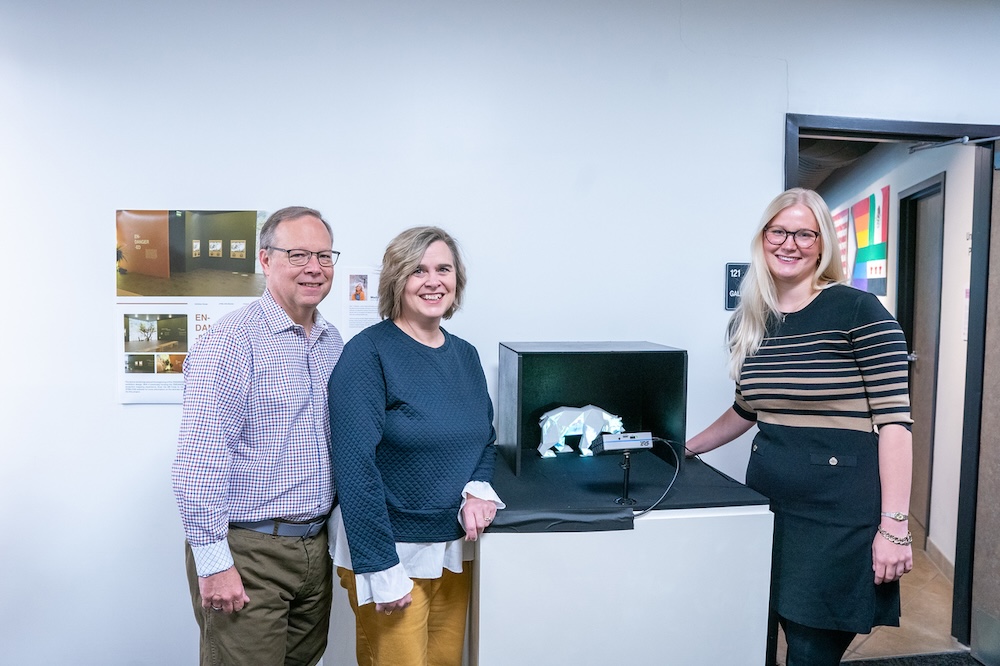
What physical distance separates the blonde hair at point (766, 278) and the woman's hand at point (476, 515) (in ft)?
2.43

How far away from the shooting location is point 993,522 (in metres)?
2.10

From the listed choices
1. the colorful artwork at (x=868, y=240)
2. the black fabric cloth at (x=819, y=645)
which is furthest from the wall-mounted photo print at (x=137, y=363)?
the colorful artwork at (x=868, y=240)

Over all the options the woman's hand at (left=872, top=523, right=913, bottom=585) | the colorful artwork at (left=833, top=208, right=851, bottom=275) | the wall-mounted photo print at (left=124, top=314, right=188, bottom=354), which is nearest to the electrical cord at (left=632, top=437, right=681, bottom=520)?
the woman's hand at (left=872, top=523, right=913, bottom=585)

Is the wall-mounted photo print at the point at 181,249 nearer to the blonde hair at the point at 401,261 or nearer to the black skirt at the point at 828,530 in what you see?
the blonde hair at the point at 401,261

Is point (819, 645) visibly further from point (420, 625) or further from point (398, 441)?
point (398, 441)

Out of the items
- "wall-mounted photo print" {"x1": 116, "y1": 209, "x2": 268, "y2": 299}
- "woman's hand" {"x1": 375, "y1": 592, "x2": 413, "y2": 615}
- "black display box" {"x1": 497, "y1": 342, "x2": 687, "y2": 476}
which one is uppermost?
"wall-mounted photo print" {"x1": 116, "y1": 209, "x2": 268, "y2": 299}

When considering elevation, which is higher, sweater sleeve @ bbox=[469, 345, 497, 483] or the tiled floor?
sweater sleeve @ bbox=[469, 345, 497, 483]

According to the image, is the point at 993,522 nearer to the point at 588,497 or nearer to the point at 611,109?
the point at 588,497

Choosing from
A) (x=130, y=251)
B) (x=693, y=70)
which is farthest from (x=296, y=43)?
(x=693, y=70)

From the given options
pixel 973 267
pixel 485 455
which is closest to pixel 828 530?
pixel 485 455

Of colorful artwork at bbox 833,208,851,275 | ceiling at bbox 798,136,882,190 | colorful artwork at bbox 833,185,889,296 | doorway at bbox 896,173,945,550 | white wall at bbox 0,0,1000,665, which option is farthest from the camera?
colorful artwork at bbox 833,208,851,275

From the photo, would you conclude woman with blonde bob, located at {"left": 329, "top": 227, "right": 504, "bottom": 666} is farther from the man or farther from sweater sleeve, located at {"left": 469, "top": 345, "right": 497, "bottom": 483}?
the man

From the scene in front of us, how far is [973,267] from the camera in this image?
7.07 feet

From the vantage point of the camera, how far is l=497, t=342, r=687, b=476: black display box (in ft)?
5.60
